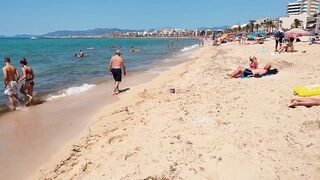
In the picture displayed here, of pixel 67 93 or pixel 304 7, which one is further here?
pixel 304 7

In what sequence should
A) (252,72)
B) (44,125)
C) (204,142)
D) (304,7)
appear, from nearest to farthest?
(204,142) < (44,125) < (252,72) < (304,7)

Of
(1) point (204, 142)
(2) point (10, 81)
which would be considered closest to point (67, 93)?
(2) point (10, 81)

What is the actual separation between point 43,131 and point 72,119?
999 mm

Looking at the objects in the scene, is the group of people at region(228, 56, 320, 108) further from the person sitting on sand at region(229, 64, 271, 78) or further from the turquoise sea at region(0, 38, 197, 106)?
the turquoise sea at region(0, 38, 197, 106)

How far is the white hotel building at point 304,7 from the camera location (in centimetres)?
13245

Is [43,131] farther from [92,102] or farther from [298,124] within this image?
[298,124]

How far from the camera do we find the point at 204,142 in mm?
4719

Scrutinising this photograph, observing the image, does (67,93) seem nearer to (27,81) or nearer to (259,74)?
(27,81)

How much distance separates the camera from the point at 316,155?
407 cm

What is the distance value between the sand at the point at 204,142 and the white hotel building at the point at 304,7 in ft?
455

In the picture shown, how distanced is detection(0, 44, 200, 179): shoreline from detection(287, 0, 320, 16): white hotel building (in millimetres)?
136956

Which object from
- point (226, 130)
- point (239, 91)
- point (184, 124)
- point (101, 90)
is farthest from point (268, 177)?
point (101, 90)

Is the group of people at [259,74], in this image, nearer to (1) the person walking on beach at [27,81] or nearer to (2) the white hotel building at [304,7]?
(1) the person walking on beach at [27,81]

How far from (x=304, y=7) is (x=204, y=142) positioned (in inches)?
5760
